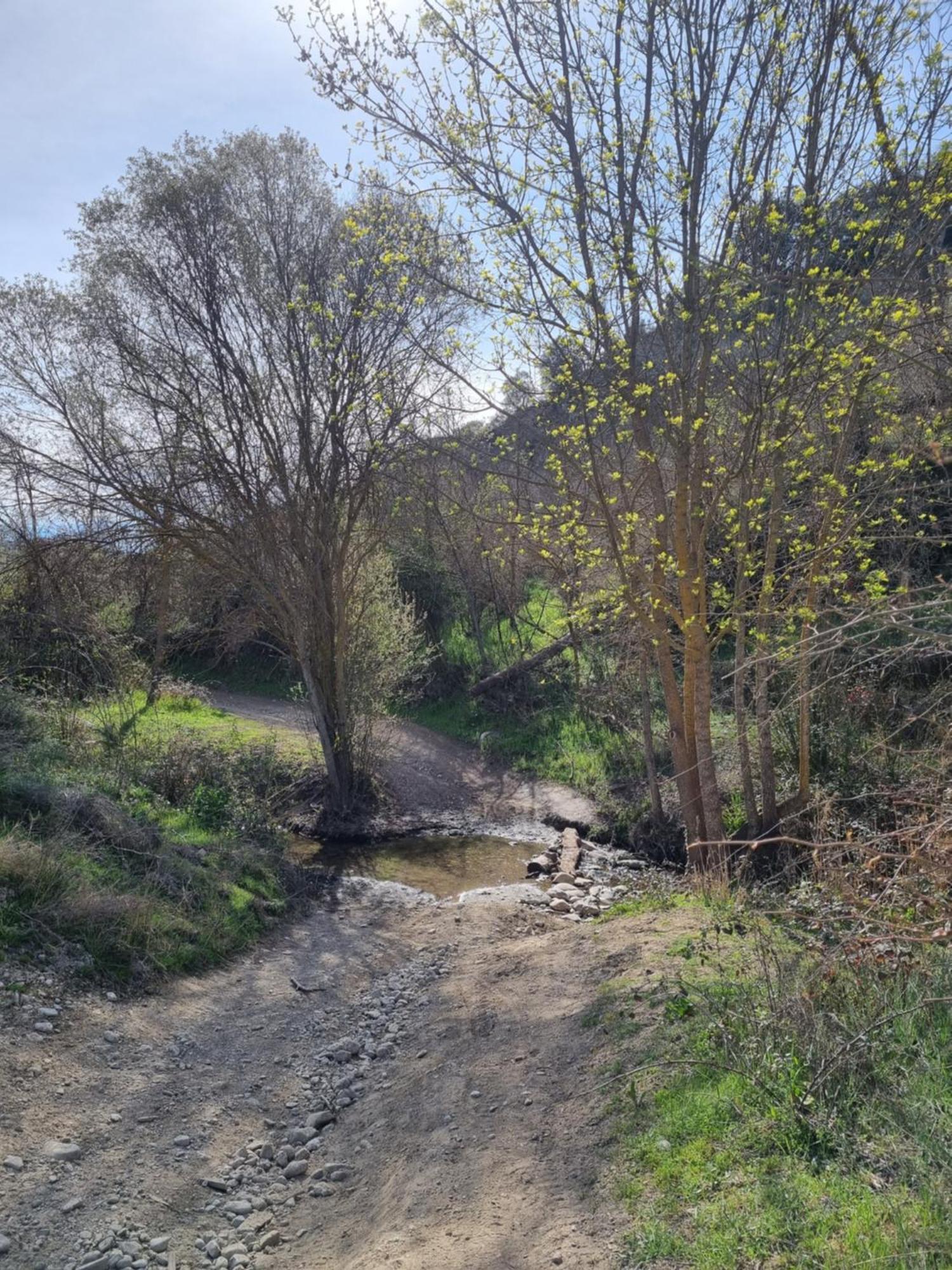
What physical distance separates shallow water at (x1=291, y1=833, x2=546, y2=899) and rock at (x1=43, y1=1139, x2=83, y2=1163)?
21.8 ft

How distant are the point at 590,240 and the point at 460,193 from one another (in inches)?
51.8

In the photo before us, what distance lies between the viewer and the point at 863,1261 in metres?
3.00

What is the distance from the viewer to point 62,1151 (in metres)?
5.27

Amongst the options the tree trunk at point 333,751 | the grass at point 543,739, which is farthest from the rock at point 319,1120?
the grass at point 543,739

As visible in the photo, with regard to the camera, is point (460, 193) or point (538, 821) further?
point (538, 821)

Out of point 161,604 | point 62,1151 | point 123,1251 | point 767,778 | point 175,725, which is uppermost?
point 161,604

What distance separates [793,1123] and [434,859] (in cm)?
985

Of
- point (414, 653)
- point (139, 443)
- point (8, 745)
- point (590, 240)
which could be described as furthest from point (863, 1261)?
point (414, 653)

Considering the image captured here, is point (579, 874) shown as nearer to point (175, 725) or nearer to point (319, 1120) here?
point (319, 1120)

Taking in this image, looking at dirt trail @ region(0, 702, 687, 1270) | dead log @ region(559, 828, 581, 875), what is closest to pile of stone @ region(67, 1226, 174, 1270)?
dirt trail @ region(0, 702, 687, 1270)

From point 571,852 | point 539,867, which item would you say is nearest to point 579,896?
point 539,867

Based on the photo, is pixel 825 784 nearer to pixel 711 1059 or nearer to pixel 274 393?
pixel 711 1059

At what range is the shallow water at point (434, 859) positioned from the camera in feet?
40.6

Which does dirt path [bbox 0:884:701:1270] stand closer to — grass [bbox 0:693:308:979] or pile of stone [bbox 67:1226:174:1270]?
pile of stone [bbox 67:1226:174:1270]
